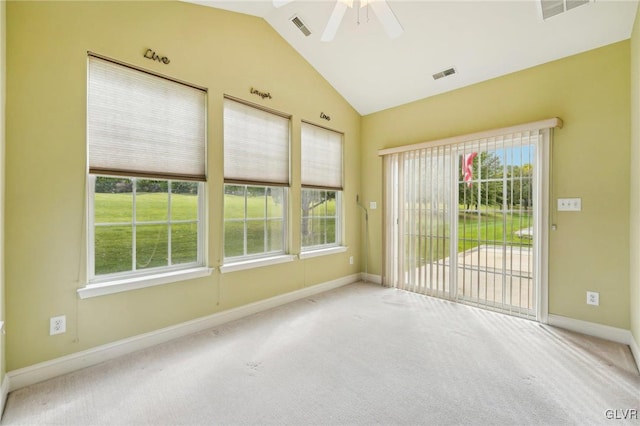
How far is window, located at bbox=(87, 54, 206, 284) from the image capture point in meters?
2.32

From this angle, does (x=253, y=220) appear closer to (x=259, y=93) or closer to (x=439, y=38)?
(x=259, y=93)

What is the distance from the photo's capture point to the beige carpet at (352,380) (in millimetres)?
1736

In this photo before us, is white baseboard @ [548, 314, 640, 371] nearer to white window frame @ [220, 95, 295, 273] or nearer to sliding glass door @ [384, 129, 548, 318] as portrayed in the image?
sliding glass door @ [384, 129, 548, 318]

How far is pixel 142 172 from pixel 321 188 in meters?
2.28

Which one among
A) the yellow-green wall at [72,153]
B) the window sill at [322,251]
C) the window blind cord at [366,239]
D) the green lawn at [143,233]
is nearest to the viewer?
the yellow-green wall at [72,153]

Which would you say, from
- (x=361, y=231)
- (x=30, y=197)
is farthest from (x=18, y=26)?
(x=361, y=231)

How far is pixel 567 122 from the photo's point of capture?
2906 mm

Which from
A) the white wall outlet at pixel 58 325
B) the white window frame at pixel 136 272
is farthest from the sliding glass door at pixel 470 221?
the white wall outlet at pixel 58 325

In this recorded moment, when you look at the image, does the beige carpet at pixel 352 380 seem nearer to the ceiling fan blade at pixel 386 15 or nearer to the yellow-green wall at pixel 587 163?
the yellow-green wall at pixel 587 163

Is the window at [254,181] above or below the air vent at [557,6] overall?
below

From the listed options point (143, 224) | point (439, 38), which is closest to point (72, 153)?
point (143, 224)

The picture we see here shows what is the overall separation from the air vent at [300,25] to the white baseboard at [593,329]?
410 cm

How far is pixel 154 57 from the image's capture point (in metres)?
2.55

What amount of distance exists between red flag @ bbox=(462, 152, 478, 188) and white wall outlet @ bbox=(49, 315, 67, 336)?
4.20m
